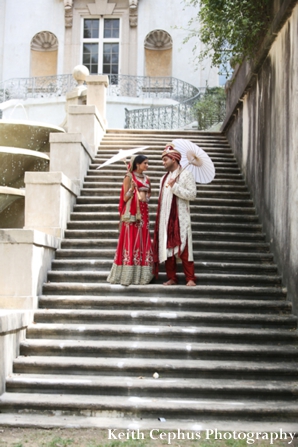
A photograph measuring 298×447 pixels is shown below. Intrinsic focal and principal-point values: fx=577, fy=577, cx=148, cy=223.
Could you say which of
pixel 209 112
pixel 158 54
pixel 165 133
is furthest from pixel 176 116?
pixel 158 54

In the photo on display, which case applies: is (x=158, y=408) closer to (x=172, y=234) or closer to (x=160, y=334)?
(x=160, y=334)

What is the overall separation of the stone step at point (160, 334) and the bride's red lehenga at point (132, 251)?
0.89 m

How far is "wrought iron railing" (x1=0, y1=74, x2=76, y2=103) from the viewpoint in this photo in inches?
862

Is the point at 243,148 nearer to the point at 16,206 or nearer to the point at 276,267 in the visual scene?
the point at 276,267

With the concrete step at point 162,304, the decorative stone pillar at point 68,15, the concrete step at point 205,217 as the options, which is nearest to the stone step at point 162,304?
the concrete step at point 162,304

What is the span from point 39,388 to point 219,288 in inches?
95.8

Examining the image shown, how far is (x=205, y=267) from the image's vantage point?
23.9ft

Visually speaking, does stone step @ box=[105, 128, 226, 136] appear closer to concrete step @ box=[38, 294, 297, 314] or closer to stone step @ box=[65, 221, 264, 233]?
stone step @ box=[65, 221, 264, 233]

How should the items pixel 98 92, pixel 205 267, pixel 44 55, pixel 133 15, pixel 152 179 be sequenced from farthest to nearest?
pixel 44 55
pixel 133 15
pixel 98 92
pixel 152 179
pixel 205 267

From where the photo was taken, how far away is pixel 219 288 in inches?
264

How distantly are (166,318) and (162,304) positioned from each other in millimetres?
240

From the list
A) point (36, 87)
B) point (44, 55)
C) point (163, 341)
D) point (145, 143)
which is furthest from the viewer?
point (44, 55)

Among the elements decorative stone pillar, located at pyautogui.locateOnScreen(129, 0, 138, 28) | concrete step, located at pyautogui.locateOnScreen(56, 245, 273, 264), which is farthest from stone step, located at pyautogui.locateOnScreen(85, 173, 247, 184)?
decorative stone pillar, located at pyautogui.locateOnScreen(129, 0, 138, 28)

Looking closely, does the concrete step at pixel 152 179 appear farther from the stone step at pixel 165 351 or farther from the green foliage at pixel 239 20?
the stone step at pixel 165 351
